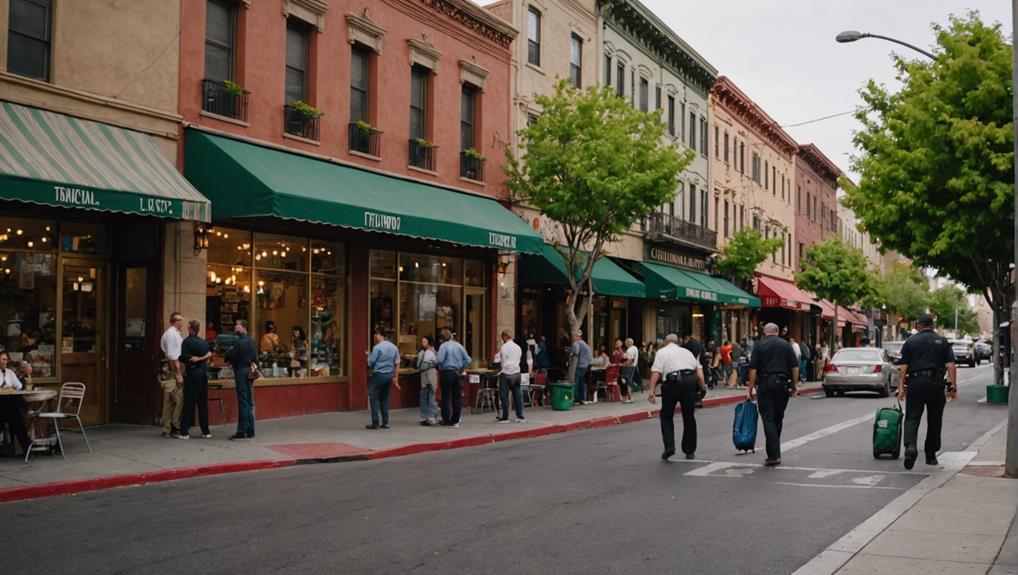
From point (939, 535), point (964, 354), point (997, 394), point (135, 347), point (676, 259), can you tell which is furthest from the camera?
point (964, 354)

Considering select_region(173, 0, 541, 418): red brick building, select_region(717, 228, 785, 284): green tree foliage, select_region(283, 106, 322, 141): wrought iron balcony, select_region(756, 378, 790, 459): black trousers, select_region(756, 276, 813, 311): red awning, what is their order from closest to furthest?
select_region(756, 378, 790, 459): black trousers → select_region(173, 0, 541, 418): red brick building → select_region(283, 106, 322, 141): wrought iron balcony → select_region(717, 228, 785, 284): green tree foliage → select_region(756, 276, 813, 311): red awning

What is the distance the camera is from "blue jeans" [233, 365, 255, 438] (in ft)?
48.3

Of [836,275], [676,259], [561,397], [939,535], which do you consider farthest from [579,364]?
[836,275]

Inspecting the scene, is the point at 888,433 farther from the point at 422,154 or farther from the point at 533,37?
the point at 533,37

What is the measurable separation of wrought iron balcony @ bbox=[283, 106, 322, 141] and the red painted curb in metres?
7.67

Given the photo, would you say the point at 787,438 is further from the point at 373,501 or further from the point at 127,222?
the point at 127,222

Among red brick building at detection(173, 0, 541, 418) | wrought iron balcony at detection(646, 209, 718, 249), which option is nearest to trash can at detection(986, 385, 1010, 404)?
wrought iron balcony at detection(646, 209, 718, 249)

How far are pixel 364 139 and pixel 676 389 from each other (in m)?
9.98

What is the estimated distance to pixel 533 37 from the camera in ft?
88.5

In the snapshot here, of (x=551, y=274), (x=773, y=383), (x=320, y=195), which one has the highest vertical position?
(x=320, y=195)

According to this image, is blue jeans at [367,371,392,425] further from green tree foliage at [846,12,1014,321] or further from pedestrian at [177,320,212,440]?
green tree foliage at [846,12,1014,321]

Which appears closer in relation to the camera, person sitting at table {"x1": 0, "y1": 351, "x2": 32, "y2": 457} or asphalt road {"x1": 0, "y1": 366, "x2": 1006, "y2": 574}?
asphalt road {"x1": 0, "y1": 366, "x2": 1006, "y2": 574}

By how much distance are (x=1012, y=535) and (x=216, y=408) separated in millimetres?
12803

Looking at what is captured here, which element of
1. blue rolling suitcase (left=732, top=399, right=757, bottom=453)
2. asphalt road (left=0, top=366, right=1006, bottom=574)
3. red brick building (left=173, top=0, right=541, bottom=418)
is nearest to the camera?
asphalt road (left=0, top=366, right=1006, bottom=574)
